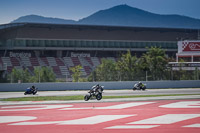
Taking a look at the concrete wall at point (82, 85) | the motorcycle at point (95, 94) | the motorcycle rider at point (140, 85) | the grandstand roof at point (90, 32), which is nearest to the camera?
the motorcycle at point (95, 94)

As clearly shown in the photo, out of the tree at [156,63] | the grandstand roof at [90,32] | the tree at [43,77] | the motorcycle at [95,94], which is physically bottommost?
the motorcycle at [95,94]

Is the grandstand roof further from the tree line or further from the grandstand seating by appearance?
the tree line

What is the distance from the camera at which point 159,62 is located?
51.6m

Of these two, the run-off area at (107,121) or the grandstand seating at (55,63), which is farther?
the grandstand seating at (55,63)

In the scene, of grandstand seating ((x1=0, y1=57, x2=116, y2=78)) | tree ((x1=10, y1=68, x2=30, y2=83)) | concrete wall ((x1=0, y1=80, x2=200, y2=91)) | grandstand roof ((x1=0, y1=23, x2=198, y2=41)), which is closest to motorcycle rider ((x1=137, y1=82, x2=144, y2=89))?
concrete wall ((x1=0, y1=80, x2=200, y2=91))

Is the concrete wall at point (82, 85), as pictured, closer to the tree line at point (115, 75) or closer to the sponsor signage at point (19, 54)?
the tree line at point (115, 75)

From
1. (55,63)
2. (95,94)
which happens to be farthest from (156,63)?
(55,63)

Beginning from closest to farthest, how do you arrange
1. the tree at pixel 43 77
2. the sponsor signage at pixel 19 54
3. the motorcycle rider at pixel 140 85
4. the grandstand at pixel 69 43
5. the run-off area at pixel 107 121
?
the run-off area at pixel 107 121
the motorcycle rider at pixel 140 85
the tree at pixel 43 77
the grandstand at pixel 69 43
the sponsor signage at pixel 19 54

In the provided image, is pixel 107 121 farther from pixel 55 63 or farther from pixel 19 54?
pixel 19 54

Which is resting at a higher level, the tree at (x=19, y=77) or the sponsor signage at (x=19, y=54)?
the sponsor signage at (x=19, y=54)

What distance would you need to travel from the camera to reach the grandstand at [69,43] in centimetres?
7156

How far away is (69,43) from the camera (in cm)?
7544

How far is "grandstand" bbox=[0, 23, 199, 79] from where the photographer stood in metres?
71.6

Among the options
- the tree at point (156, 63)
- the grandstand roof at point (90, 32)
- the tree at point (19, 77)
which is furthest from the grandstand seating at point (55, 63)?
the tree at point (19, 77)
